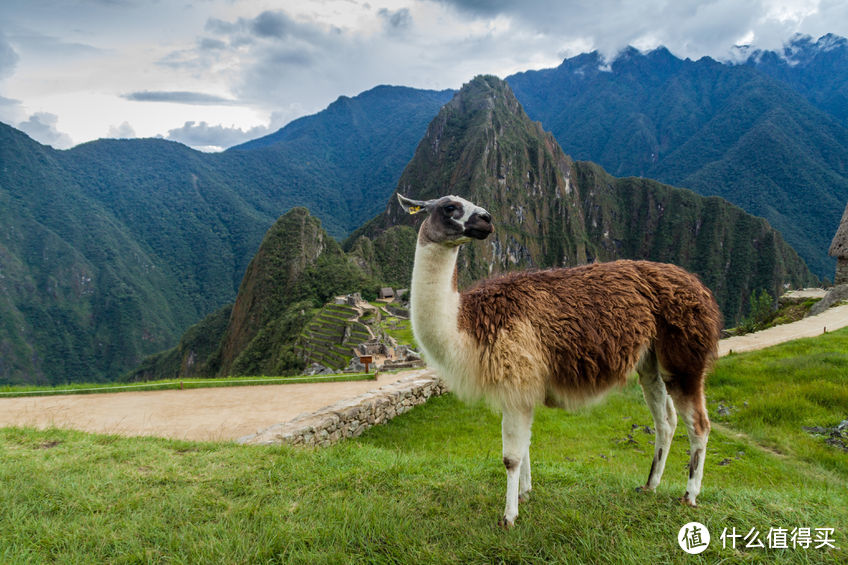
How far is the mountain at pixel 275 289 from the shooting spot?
61.3 metres

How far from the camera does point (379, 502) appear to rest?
3221mm

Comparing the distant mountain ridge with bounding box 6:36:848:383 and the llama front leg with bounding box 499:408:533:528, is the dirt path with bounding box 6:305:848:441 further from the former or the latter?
the distant mountain ridge with bounding box 6:36:848:383

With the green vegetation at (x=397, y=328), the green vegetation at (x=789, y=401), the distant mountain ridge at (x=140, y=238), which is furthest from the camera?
the distant mountain ridge at (x=140, y=238)

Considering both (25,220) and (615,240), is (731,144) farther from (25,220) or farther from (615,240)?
(25,220)

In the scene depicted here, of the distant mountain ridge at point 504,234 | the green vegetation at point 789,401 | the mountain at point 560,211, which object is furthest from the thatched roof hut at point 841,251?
the mountain at point 560,211

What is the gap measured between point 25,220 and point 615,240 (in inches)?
7565

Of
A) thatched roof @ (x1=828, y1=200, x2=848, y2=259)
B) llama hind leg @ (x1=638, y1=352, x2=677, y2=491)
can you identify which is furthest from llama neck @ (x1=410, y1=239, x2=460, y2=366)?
thatched roof @ (x1=828, y1=200, x2=848, y2=259)

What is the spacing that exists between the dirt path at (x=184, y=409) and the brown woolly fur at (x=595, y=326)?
4.93 metres

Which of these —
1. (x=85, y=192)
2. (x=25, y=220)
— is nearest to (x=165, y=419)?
(x=25, y=220)

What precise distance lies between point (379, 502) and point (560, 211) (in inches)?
5612

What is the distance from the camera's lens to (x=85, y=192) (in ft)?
589

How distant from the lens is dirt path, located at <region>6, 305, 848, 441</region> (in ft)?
23.1

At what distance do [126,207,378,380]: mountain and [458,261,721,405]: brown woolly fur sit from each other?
51170 mm

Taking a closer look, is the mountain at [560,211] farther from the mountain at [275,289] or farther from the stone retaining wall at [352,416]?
the stone retaining wall at [352,416]
